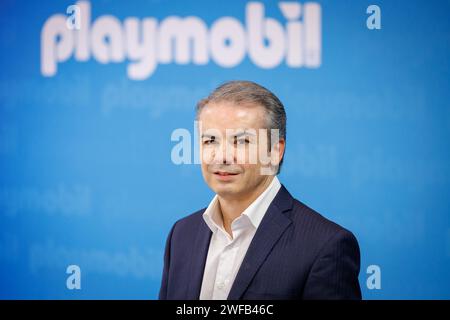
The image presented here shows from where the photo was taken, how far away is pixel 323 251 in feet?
4.65

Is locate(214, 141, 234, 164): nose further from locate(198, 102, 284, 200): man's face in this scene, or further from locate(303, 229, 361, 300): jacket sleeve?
locate(303, 229, 361, 300): jacket sleeve

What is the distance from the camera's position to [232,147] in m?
1.56

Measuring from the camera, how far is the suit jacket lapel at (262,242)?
1.45m

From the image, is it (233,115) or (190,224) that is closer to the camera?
(233,115)

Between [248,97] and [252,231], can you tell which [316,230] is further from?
→ [248,97]

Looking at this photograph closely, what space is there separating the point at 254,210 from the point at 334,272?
0.32 meters

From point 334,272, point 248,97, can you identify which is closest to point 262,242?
point 334,272

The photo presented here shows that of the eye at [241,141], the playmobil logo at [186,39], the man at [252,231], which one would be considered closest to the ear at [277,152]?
the man at [252,231]

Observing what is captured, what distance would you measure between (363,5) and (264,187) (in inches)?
58.4

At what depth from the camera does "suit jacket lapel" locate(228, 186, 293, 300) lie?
1.45 m

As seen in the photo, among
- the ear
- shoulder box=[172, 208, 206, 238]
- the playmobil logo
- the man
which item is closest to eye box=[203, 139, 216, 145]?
the man

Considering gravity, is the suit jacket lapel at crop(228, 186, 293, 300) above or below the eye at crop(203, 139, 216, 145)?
below
